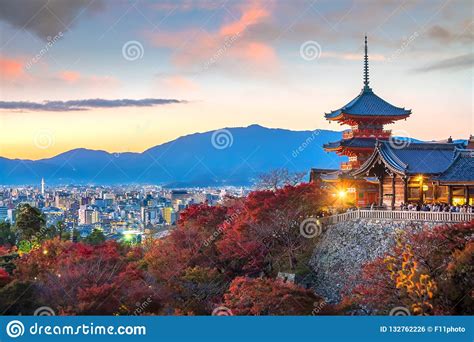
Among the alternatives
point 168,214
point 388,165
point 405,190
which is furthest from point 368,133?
point 168,214

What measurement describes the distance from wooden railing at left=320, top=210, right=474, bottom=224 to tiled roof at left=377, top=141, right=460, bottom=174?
3088mm

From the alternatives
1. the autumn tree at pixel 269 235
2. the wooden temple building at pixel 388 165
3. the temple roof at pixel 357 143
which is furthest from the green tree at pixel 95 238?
the autumn tree at pixel 269 235

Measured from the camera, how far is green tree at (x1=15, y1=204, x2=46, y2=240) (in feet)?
138

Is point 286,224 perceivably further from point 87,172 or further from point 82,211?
point 87,172

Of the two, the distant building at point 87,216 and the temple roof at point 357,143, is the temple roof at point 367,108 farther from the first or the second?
the distant building at point 87,216

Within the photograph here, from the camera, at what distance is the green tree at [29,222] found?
4199 cm

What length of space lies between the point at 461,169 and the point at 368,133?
1118 cm

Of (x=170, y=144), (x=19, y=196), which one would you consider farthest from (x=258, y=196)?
(x=170, y=144)

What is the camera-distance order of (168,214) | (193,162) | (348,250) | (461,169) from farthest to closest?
1. (193,162)
2. (168,214)
3. (461,169)
4. (348,250)

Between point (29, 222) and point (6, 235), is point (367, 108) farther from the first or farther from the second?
point (6, 235)

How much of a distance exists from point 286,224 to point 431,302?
10765mm

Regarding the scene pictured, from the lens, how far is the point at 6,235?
154 ft

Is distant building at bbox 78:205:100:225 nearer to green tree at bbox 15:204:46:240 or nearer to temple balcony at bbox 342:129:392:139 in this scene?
green tree at bbox 15:204:46:240

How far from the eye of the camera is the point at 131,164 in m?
149
